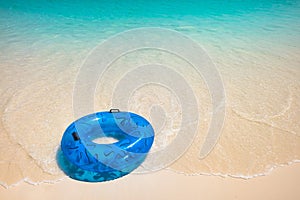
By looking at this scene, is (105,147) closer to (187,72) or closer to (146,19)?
(187,72)

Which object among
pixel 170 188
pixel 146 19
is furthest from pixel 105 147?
pixel 146 19

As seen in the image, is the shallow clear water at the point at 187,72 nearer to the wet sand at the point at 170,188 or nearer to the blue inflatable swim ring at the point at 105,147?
the wet sand at the point at 170,188

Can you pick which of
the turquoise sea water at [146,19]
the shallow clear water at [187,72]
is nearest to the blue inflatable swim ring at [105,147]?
the shallow clear water at [187,72]

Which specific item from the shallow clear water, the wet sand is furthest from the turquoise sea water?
the wet sand

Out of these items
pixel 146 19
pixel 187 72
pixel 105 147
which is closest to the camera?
pixel 105 147

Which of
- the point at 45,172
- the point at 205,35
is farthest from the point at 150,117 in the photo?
the point at 205,35
